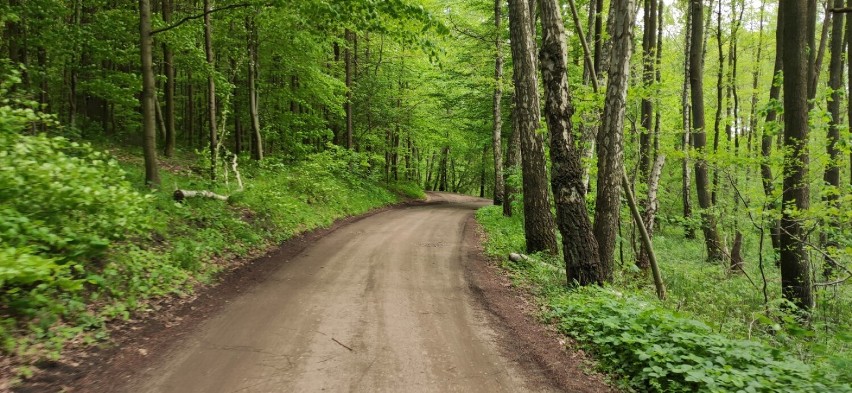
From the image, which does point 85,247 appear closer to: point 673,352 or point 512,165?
point 673,352

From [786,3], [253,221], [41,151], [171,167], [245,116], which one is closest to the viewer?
[41,151]

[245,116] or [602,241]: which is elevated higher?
[245,116]

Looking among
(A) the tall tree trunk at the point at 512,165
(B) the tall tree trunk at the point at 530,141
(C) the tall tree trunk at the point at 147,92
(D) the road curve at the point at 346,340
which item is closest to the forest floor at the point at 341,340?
(D) the road curve at the point at 346,340

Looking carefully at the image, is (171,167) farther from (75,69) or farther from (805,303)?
(805,303)

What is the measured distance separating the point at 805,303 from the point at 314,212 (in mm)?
12704

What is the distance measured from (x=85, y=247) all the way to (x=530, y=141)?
9.07 metres

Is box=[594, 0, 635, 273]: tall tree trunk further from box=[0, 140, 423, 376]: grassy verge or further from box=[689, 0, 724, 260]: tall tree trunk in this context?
box=[0, 140, 423, 376]: grassy verge

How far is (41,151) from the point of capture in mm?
5176

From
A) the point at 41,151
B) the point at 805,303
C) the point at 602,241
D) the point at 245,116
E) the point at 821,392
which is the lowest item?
the point at 805,303

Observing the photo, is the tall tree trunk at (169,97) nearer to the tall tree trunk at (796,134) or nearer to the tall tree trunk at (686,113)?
the tall tree trunk at (796,134)

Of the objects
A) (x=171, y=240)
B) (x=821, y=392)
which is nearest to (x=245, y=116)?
(x=171, y=240)

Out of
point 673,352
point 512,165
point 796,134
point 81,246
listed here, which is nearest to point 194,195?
point 81,246

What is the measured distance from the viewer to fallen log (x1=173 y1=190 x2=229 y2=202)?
9.52 meters

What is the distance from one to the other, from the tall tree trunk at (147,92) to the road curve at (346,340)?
12.4 feet
